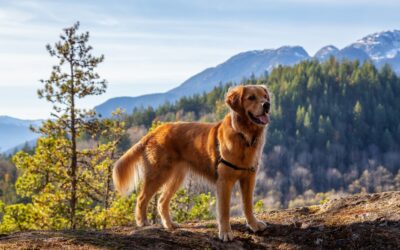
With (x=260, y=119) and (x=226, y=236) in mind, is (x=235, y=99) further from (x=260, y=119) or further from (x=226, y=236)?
(x=226, y=236)

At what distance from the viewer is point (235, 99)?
761 cm

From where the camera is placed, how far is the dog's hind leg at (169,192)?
9.02 metres

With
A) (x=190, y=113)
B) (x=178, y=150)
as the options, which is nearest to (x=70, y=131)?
(x=178, y=150)

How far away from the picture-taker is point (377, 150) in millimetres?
187375

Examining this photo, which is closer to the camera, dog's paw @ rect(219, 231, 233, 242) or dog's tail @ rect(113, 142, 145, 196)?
dog's paw @ rect(219, 231, 233, 242)

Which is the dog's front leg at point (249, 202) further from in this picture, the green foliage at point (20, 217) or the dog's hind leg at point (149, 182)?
the green foliage at point (20, 217)

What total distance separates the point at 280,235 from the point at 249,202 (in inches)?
28.4

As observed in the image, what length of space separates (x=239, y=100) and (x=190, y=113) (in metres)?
185

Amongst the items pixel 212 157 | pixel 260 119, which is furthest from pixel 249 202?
pixel 260 119

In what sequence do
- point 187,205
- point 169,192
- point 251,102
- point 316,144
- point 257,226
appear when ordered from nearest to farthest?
point 251,102, point 257,226, point 169,192, point 187,205, point 316,144

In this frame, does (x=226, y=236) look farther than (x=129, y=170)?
No

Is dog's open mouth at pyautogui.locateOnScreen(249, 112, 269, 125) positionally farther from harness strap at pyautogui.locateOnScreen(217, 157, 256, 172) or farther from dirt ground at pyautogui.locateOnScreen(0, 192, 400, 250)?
dirt ground at pyautogui.locateOnScreen(0, 192, 400, 250)

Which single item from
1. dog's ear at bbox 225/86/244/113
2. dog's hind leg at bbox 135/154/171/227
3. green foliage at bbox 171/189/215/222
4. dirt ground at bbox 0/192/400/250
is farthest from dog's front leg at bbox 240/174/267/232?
green foliage at bbox 171/189/215/222

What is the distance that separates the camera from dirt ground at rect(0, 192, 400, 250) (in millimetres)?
6969
